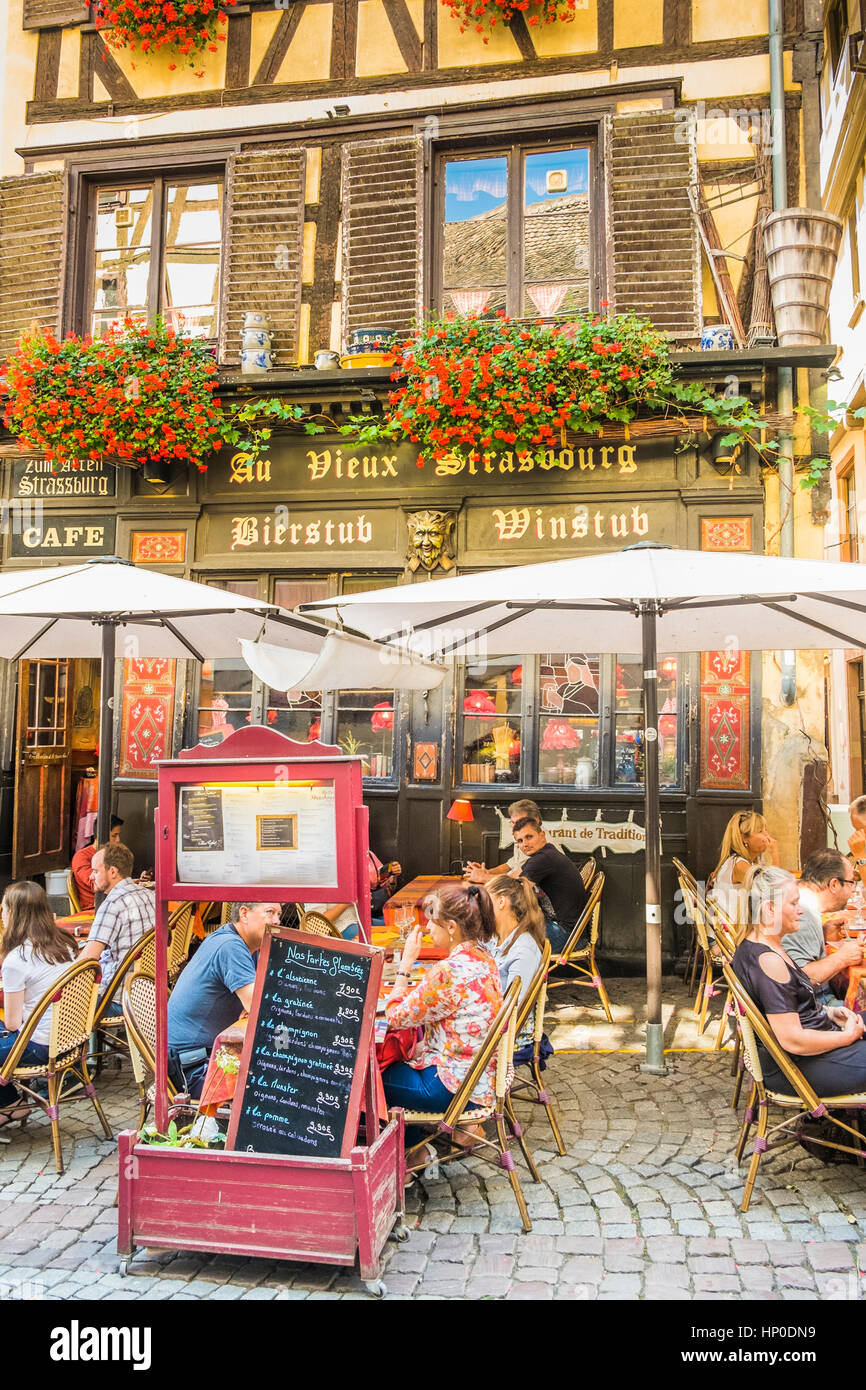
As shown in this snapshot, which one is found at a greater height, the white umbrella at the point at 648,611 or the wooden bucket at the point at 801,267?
the wooden bucket at the point at 801,267

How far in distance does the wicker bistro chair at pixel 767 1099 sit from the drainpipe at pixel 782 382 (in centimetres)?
413

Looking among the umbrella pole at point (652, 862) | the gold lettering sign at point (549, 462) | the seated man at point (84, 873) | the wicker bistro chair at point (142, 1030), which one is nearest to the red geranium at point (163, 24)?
the gold lettering sign at point (549, 462)

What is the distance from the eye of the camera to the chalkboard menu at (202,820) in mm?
3449

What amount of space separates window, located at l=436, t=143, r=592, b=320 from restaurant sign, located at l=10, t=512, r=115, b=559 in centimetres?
380

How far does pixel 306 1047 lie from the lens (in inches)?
136

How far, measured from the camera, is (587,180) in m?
8.59

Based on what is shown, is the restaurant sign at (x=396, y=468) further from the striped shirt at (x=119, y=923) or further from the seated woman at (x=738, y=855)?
the striped shirt at (x=119, y=923)

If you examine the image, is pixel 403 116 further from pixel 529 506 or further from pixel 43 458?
pixel 43 458

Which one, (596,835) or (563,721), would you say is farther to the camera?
(563,721)

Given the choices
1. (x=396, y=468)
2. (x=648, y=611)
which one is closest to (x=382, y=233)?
(x=396, y=468)

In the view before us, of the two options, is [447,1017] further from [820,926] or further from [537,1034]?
[820,926]

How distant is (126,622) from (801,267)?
5.79m

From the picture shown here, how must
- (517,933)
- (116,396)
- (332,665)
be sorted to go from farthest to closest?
(116,396), (332,665), (517,933)
